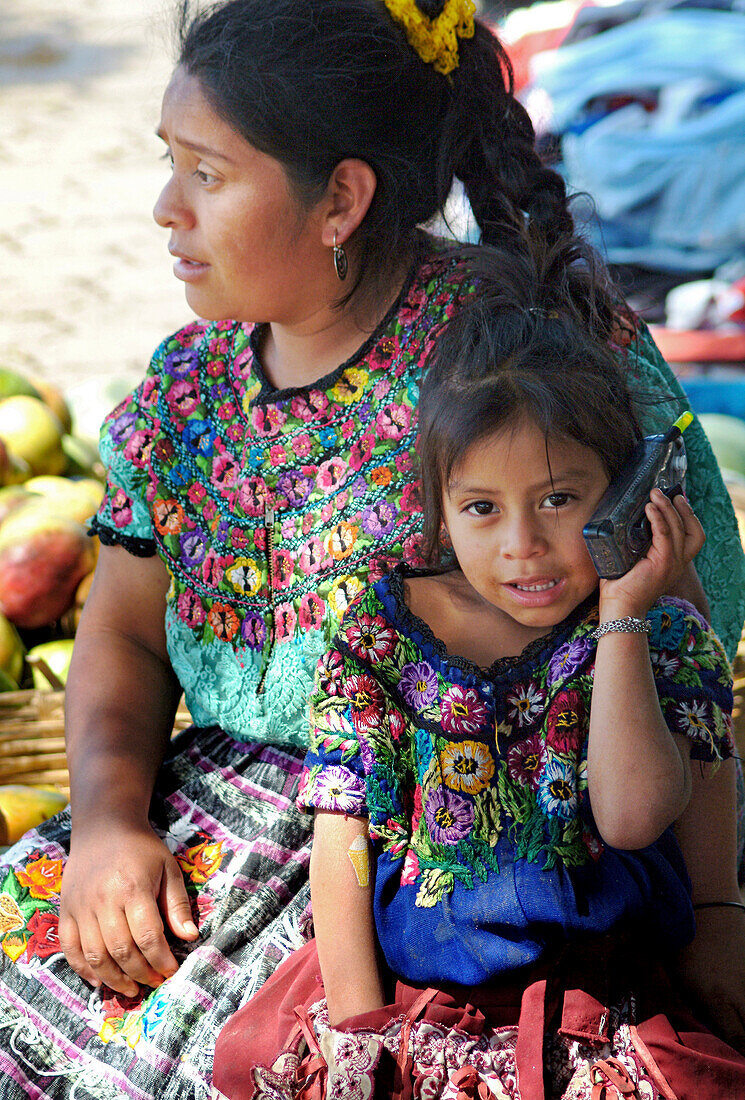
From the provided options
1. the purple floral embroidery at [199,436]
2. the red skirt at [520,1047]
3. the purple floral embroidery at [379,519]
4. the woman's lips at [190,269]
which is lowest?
the red skirt at [520,1047]

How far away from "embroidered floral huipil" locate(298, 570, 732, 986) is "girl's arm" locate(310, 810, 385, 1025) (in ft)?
0.06

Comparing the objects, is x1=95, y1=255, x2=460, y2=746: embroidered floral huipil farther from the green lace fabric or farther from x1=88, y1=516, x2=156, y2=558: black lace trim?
the green lace fabric

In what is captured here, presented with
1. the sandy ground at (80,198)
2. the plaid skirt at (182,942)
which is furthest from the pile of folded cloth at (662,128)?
the plaid skirt at (182,942)

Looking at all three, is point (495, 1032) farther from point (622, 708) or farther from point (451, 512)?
point (451, 512)

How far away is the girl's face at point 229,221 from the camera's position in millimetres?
1479

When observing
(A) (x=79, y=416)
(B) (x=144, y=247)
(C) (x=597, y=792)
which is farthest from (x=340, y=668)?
(B) (x=144, y=247)

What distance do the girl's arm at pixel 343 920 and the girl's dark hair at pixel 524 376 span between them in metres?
0.34

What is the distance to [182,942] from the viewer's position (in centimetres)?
149

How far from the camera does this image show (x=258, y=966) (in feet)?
4.66

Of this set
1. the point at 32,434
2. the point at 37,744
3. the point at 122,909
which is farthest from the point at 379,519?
the point at 32,434

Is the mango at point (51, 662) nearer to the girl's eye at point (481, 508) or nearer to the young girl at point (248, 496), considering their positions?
the young girl at point (248, 496)

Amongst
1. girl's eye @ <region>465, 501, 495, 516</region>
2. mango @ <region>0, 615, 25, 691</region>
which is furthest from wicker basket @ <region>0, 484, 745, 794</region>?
girl's eye @ <region>465, 501, 495, 516</region>

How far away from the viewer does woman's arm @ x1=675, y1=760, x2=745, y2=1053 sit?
1242 millimetres

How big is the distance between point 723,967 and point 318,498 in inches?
30.3
